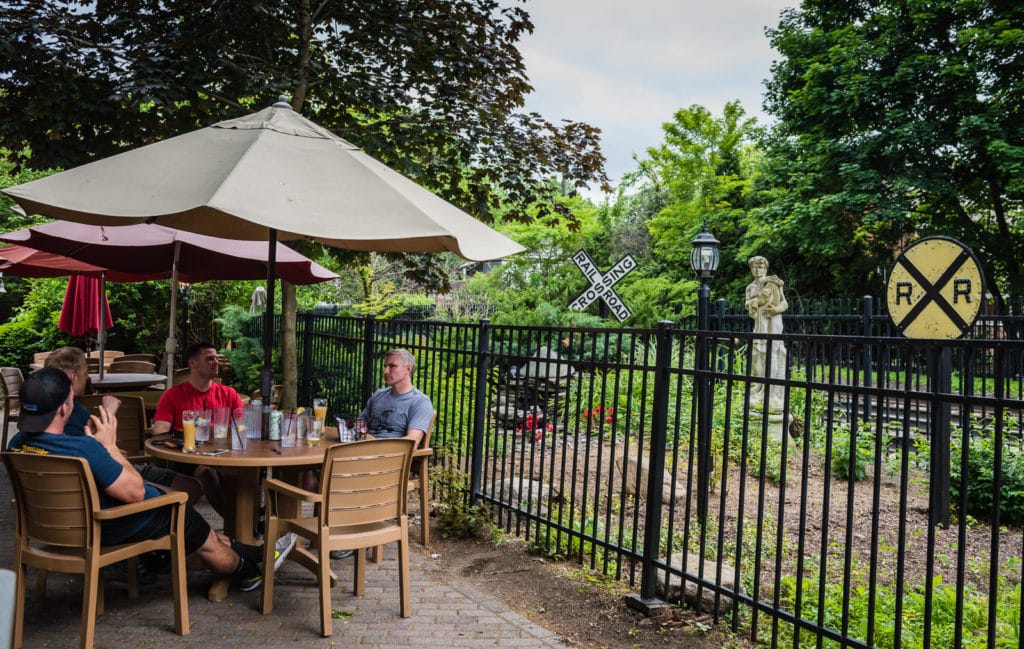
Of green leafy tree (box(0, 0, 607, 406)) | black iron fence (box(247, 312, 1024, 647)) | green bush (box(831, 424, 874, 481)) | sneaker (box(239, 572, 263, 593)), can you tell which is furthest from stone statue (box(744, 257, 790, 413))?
sneaker (box(239, 572, 263, 593))

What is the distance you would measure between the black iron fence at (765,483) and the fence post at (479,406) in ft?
0.06

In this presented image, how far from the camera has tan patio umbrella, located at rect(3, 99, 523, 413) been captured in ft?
11.6

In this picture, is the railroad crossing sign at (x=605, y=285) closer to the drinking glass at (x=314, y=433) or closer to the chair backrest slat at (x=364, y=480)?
the drinking glass at (x=314, y=433)

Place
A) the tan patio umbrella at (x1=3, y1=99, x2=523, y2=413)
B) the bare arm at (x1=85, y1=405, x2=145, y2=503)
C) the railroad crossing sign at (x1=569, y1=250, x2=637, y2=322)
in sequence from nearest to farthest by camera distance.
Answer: the tan patio umbrella at (x1=3, y1=99, x2=523, y2=413) < the bare arm at (x1=85, y1=405, x2=145, y2=503) < the railroad crossing sign at (x1=569, y1=250, x2=637, y2=322)

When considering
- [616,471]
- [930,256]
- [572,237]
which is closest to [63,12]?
[616,471]

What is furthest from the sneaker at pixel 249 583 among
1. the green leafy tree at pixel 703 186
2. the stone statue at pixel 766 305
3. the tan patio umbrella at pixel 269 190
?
the green leafy tree at pixel 703 186

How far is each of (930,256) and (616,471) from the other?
3796mm

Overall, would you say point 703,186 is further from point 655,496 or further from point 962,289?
point 655,496

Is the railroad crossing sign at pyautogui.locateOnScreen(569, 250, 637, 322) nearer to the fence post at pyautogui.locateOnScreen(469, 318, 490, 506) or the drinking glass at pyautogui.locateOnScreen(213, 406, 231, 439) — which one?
the fence post at pyautogui.locateOnScreen(469, 318, 490, 506)

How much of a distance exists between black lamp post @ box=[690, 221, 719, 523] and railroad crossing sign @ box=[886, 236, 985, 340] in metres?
1.72

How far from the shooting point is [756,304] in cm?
1093

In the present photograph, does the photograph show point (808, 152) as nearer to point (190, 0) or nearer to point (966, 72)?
point (966, 72)

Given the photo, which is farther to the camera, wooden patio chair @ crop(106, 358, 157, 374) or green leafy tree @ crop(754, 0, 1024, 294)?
green leafy tree @ crop(754, 0, 1024, 294)

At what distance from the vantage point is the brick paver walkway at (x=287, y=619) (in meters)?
3.89
